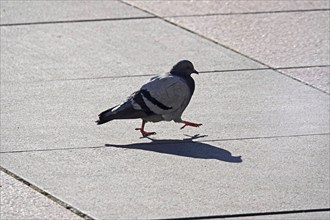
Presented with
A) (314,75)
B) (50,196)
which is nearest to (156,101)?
(50,196)

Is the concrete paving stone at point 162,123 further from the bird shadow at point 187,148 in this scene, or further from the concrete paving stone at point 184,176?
the concrete paving stone at point 184,176

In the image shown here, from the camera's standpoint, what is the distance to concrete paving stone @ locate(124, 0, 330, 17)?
10766 millimetres

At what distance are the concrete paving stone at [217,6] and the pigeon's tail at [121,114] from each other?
3.53 m

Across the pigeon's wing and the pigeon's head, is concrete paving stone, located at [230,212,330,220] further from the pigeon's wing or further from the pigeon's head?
the pigeon's head

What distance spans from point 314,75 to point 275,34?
4.23 ft

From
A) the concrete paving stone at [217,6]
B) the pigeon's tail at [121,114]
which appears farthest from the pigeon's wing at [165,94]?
the concrete paving stone at [217,6]

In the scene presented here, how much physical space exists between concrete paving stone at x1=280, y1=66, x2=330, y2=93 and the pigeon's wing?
169 cm

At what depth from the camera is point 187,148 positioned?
7.20 m

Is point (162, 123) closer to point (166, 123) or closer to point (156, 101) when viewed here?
point (166, 123)

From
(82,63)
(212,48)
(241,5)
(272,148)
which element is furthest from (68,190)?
(241,5)

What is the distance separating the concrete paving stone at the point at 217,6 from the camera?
10.8 metres

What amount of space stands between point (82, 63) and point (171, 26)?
4.80ft

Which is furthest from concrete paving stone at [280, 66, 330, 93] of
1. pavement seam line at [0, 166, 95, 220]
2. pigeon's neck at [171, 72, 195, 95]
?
pavement seam line at [0, 166, 95, 220]

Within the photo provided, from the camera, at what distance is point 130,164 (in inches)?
269
